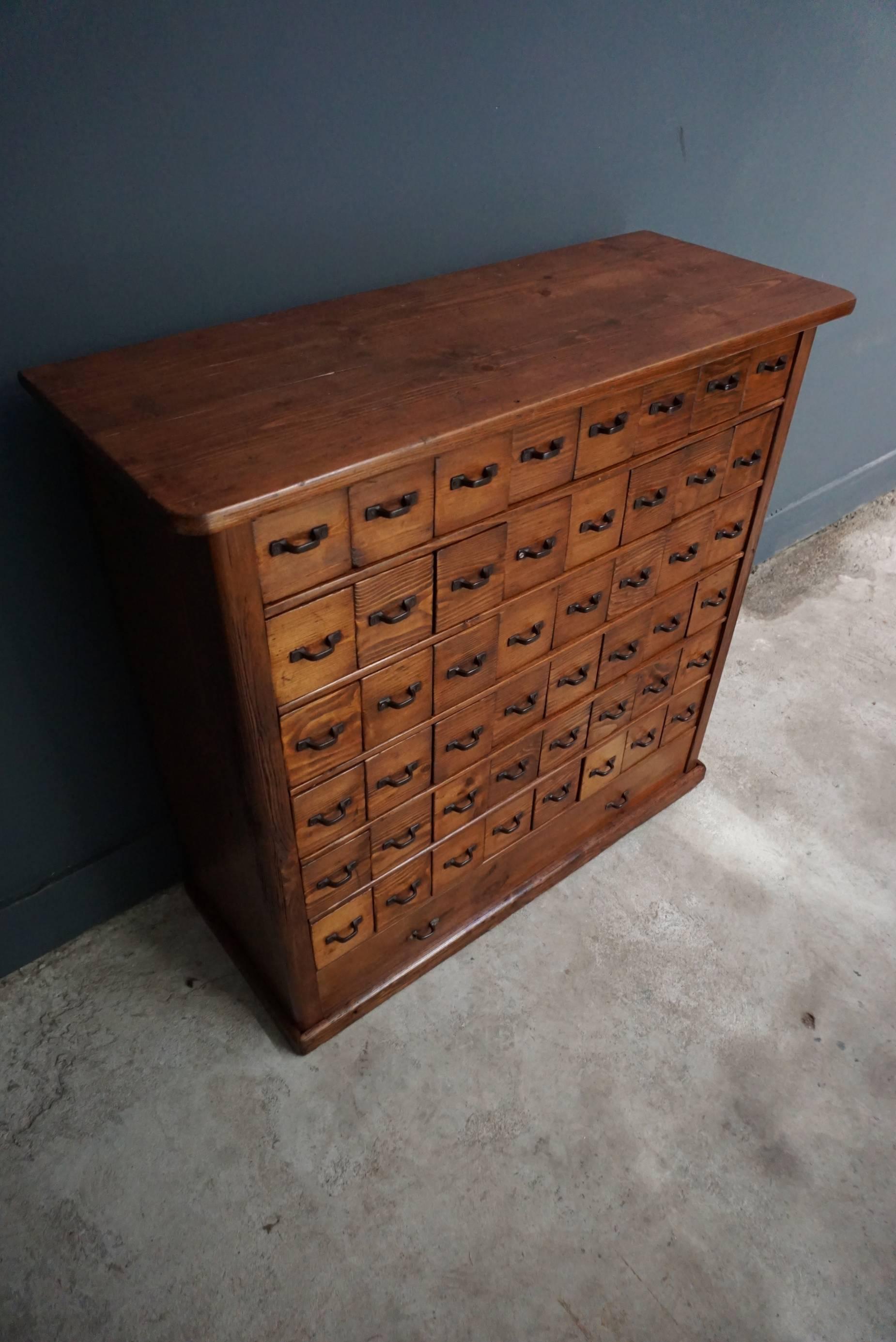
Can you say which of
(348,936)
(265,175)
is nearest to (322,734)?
(348,936)

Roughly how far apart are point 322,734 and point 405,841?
0.38 metres

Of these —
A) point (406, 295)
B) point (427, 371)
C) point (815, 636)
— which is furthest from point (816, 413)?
point (427, 371)

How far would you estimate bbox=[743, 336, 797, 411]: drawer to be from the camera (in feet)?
5.12

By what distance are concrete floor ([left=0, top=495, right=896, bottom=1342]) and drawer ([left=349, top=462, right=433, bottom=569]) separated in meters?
1.05

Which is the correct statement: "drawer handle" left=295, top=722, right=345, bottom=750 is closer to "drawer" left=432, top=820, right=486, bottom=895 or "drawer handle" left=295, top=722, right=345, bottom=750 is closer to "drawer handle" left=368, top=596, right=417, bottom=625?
"drawer handle" left=368, top=596, right=417, bottom=625

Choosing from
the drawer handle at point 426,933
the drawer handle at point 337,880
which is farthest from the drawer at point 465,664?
the drawer handle at point 426,933

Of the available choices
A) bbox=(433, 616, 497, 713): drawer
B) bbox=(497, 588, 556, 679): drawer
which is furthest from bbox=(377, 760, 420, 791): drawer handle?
bbox=(497, 588, 556, 679): drawer

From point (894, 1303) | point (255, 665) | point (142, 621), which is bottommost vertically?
point (894, 1303)

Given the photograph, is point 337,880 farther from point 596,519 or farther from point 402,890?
point 596,519

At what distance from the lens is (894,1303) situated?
1480 mm

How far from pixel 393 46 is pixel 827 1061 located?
6.41 feet

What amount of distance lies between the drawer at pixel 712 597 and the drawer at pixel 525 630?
453 millimetres

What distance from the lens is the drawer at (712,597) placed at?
189 cm

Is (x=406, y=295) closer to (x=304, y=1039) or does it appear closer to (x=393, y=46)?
(x=393, y=46)
